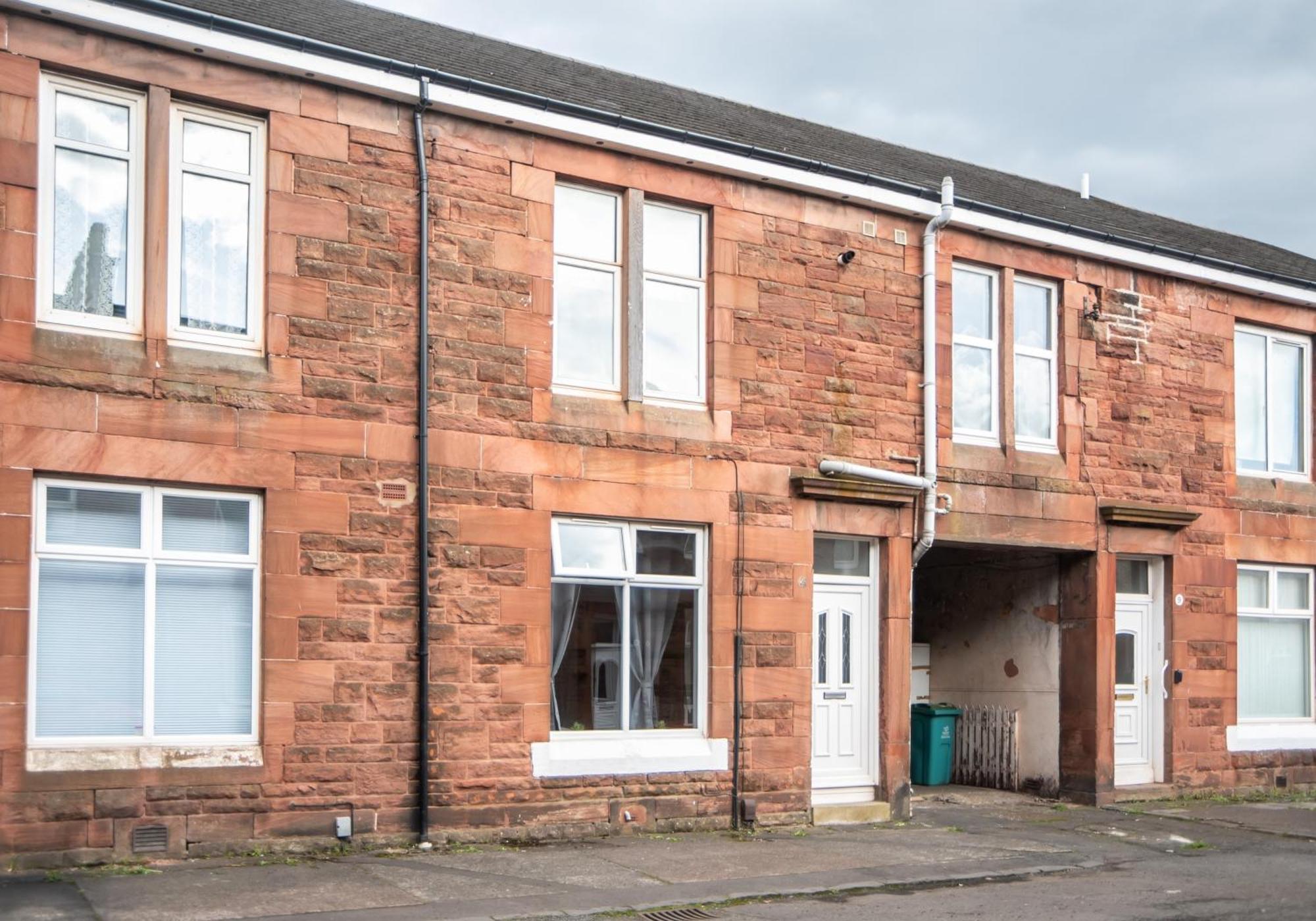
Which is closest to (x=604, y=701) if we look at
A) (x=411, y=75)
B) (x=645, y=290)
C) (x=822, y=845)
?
(x=822, y=845)

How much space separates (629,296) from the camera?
13.2m

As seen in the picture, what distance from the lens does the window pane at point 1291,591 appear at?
17.9m

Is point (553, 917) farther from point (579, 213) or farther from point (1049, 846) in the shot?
point (579, 213)

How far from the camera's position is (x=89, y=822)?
33.6 feet

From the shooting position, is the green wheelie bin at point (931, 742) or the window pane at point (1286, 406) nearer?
the green wheelie bin at point (931, 742)

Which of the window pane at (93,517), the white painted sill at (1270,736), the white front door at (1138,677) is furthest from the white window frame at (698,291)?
the white painted sill at (1270,736)

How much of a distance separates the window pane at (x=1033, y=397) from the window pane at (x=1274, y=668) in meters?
3.76

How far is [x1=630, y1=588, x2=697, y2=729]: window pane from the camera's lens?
13.1 m

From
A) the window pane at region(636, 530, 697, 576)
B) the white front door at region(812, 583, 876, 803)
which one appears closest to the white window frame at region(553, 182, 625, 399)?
the window pane at region(636, 530, 697, 576)

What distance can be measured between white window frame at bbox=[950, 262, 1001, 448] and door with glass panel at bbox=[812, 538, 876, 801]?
69.5 inches

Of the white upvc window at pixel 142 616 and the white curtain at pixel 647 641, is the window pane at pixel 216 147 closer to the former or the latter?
the white upvc window at pixel 142 616

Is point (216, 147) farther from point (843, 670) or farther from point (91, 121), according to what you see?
point (843, 670)

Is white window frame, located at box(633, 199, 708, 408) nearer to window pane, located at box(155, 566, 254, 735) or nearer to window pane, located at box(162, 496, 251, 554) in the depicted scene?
window pane, located at box(162, 496, 251, 554)

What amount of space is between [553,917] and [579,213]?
248 inches
